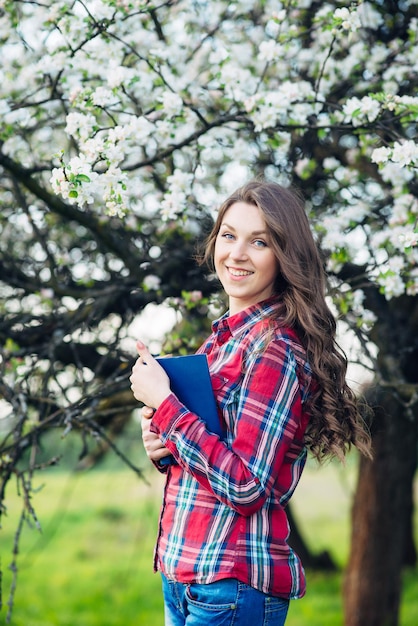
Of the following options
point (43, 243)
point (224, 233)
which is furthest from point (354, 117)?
point (43, 243)

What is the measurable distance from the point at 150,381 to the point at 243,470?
35cm

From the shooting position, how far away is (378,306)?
3748 millimetres

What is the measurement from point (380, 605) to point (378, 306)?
224 centimetres

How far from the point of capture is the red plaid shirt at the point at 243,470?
172 cm

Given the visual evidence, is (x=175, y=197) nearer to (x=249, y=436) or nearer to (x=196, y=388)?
(x=196, y=388)

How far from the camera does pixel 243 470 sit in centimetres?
170

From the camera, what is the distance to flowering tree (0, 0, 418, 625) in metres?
2.94

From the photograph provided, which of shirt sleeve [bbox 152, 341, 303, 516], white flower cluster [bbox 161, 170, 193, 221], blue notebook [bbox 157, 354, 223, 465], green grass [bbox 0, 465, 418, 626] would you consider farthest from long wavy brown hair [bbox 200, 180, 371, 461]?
green grass [bbox 0, 465, 418, 626]

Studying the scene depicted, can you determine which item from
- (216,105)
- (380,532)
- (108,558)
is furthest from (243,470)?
(108,558)

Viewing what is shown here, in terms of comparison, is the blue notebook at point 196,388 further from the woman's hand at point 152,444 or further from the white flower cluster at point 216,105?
the white flower cluster at point 216,105

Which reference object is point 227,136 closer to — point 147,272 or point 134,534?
point 147,272

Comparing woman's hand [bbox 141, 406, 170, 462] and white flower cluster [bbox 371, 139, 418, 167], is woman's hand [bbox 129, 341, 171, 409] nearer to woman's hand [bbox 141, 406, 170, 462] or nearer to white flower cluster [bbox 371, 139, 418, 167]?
woman's hand [bbox 141, 406, 170, 462]

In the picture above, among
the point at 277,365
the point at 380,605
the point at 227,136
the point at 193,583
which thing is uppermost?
the point at 227,136

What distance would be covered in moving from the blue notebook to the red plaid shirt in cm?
4
